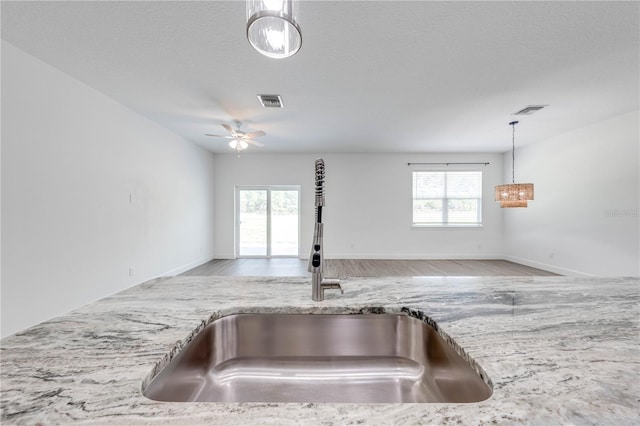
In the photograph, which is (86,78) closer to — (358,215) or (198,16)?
(198,16)

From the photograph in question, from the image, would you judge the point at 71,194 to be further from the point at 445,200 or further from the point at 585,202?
the point at 585,202

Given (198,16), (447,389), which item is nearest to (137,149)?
(198,16)

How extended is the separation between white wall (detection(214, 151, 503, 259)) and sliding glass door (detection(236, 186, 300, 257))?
0.19 metres

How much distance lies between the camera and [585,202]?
4496 mm

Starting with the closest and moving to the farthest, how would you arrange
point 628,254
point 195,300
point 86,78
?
1. point 195,300
2. point 86,78
3. point 628,254

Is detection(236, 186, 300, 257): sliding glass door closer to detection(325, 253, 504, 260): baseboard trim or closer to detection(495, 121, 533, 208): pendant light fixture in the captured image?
detection(325, 253, 504, 260): baseboard trim

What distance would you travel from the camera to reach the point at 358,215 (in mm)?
6512

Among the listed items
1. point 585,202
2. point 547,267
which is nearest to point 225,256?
point 547,267

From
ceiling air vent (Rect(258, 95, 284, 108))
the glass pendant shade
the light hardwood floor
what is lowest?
the light hardwood floor

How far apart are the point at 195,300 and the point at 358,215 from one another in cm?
573

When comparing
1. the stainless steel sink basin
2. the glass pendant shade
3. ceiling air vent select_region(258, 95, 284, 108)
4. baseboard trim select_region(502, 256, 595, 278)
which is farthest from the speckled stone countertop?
baseboard trim select_region(502, 256, 595, 278)

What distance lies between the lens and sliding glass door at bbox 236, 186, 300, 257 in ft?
21.4

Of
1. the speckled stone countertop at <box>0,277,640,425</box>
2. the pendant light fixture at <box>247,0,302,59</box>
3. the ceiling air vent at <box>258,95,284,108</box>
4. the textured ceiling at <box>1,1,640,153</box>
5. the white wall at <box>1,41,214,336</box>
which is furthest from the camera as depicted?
the ceiling air vent at <box>258,95,284,108</box>

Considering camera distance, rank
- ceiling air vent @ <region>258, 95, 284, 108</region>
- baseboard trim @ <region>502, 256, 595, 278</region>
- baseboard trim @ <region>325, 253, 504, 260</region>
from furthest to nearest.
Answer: baseboard trim @ <region>325, 253, 504, 260</region> < baseboard trim @ <region>502, 256, 595, 278</region> < ceiling air vent @ <region>258, 95, 284, 108</region>
